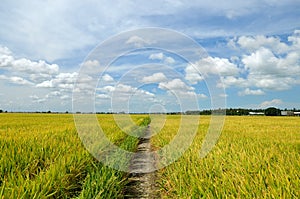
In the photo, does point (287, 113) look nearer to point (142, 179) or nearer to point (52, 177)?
point (142, 179)

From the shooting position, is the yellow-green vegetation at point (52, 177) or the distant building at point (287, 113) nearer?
the yellow-green vegetation at point (52, 177)

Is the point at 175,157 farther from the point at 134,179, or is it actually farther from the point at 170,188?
the point at 170,188

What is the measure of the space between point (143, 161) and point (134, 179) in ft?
7.39

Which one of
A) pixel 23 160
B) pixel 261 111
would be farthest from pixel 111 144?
pixel 261 111

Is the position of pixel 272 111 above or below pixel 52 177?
above

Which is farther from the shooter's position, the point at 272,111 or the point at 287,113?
the point at 287,113

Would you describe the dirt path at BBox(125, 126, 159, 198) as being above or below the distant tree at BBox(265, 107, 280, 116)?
below

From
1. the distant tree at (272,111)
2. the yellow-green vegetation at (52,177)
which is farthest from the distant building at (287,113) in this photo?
the yellow-green vegetation at (52,177)

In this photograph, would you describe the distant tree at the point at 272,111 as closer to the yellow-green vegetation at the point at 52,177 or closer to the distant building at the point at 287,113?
the distant building at the point at 287,113

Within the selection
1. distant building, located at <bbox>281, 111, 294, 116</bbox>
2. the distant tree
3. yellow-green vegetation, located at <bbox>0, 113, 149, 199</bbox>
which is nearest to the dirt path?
yellow-green vegetation, located at <bbox>0, 113, 149, 199</bbox>

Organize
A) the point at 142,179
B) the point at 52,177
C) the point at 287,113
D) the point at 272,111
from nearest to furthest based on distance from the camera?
the point at 52,177
the point at 142,179
the point at 272,111
the point at 287,113

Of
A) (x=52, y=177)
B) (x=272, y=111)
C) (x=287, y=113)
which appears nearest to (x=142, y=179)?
(x=52, y=177)

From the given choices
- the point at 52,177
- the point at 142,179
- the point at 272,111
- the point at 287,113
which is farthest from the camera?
the point at 287,113

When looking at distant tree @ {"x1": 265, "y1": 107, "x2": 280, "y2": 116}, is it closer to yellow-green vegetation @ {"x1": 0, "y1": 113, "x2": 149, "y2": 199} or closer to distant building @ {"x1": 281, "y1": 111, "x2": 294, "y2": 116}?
distant building @ {"x1": 281, "y1": 111, "x2": 294, "y2": 116}
